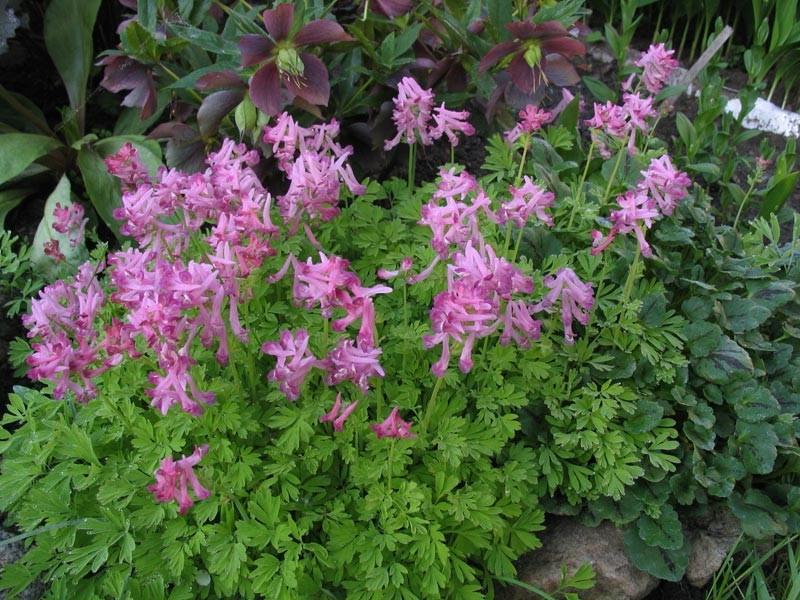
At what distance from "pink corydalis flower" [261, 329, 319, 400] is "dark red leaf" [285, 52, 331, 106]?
3.24 ft

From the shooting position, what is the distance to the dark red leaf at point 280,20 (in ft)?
7.16

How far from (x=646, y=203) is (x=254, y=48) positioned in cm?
122

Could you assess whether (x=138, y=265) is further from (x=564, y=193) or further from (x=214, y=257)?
(x=564, y=193)

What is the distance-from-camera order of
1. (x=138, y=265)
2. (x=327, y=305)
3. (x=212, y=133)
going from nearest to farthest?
(x=327, y=305) < (x=138, y=265) < (x=212, y=133)

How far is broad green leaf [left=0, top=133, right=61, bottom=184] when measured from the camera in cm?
298

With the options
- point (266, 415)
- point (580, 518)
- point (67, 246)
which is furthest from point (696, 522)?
point (67, 246)

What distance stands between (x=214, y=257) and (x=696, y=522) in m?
1.75

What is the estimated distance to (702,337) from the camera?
2.31 metres

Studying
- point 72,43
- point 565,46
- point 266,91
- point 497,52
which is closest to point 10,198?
point 72,43

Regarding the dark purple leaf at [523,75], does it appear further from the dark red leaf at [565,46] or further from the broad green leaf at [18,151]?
the broad green leaf at [18,151]

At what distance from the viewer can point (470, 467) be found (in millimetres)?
1957

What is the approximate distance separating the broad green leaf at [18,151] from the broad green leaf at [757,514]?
2.89 m

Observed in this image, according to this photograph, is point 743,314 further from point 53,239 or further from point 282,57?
point 53,239

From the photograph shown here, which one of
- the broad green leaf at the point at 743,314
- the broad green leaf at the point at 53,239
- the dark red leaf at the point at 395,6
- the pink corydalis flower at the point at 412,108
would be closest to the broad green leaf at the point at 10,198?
the broad green leaf at the point at 53,239
